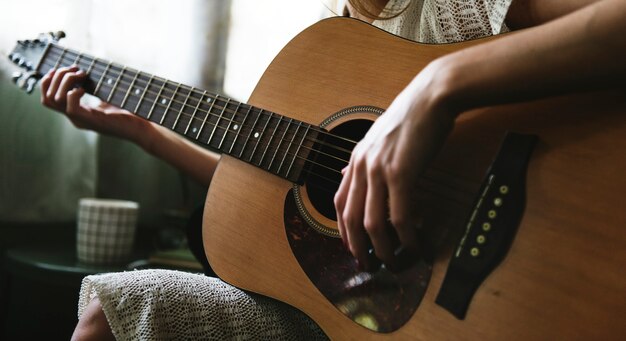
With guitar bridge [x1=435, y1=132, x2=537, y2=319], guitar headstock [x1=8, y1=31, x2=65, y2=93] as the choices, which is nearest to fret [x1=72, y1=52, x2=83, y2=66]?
guitar headstock [x1=8, y1=31, x2=65, y2=93]

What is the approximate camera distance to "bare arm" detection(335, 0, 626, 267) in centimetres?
54

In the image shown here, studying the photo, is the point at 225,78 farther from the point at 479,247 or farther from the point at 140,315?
the point at 479,247

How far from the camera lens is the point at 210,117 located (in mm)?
914

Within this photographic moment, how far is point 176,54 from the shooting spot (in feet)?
5.86

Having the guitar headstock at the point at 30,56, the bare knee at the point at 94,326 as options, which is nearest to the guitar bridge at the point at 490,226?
the bare knee at the point at 94,326

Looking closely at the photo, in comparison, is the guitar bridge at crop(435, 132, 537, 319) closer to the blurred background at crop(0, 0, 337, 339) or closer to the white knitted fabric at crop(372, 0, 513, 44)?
the white knitted fabric at crop(372, 0, 513, 44)

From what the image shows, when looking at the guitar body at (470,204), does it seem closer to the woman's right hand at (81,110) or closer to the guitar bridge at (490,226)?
the guitar bridge at (490,226)

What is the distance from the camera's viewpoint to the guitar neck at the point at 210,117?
80cm

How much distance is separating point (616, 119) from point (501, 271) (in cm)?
20

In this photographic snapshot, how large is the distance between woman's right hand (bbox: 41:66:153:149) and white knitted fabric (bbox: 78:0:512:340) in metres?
0.51

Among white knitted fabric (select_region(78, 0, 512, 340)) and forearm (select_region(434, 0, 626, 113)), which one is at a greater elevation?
forearm (select_region(434, 0, 626, 113))

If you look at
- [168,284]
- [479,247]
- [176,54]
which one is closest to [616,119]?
[479,247]

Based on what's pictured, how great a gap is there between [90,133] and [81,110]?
0.47 m

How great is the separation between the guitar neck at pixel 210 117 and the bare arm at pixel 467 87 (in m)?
0.20
